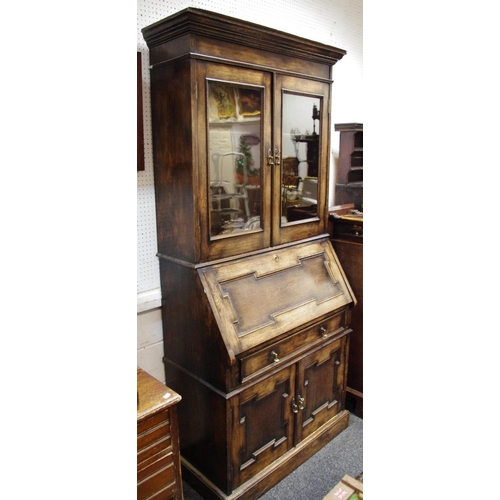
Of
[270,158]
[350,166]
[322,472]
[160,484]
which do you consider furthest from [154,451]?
[350,166]

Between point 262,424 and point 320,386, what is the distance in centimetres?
43

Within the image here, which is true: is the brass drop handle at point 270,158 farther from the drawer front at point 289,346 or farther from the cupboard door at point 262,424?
the cupboard door at point 262,424

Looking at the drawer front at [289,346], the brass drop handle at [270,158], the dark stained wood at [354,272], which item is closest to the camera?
the drawer front at [289,346]

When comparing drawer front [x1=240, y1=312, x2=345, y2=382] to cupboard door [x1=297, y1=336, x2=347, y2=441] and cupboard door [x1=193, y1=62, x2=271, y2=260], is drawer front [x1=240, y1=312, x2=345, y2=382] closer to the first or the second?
cupboard door [x1=297, y1=336, x2=347, y2=441]

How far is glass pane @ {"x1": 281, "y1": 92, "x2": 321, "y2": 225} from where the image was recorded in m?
1.98

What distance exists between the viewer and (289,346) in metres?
1.90

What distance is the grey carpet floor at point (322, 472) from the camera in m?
1.91

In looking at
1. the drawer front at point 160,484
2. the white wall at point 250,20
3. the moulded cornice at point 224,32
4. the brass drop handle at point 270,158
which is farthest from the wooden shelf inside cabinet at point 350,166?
the drawer front at point 160,484

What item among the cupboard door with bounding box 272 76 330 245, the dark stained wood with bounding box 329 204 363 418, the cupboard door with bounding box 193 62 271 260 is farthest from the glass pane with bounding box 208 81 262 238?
the dark stained wood with bounding box 329 204 363 418

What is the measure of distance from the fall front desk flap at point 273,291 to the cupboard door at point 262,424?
247 mm
